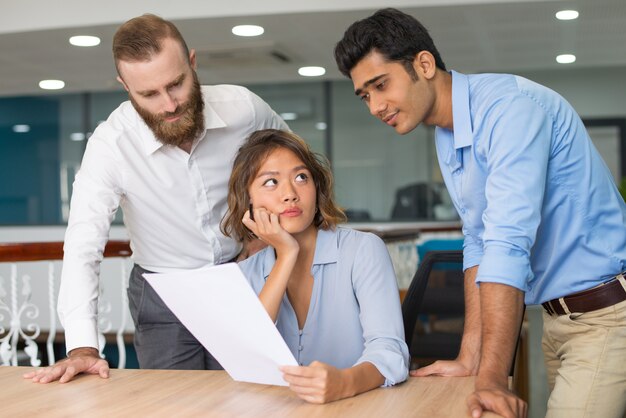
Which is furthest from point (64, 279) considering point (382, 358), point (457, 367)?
point (457, 367)

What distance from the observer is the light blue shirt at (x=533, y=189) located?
4.93 ft

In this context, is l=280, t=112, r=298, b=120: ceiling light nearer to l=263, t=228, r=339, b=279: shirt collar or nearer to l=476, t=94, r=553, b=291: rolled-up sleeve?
l=263, t=228, r=339, b=279: shirt collar

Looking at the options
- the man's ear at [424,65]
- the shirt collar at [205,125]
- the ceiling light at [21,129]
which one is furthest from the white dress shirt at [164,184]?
the ceiling light at [21,129]

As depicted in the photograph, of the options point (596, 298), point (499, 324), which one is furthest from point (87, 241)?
point (596, 298)

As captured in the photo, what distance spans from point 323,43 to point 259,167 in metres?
4.68

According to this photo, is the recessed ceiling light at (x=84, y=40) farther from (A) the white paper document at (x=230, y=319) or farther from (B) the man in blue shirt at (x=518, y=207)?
(A) the white paper document at (x=230, y=319)

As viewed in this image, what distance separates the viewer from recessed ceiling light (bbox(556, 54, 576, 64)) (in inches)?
284

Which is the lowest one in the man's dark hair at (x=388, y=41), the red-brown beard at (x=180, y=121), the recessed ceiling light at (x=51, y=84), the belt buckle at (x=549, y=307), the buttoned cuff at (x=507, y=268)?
the belt buckle at (x=549, y=307)

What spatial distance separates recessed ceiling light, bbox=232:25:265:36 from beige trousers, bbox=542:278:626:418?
14.9 feet

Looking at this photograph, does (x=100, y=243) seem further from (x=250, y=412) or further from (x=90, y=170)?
(x=250, y=412)

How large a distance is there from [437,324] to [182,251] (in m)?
0.77

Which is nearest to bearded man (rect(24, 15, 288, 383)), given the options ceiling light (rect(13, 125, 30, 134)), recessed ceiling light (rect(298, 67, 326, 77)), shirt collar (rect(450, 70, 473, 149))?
shirt collar (rect(450, 70, 473, 149))

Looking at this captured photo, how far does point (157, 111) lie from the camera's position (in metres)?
2.05

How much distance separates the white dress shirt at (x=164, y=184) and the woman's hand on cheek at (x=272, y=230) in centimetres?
46
